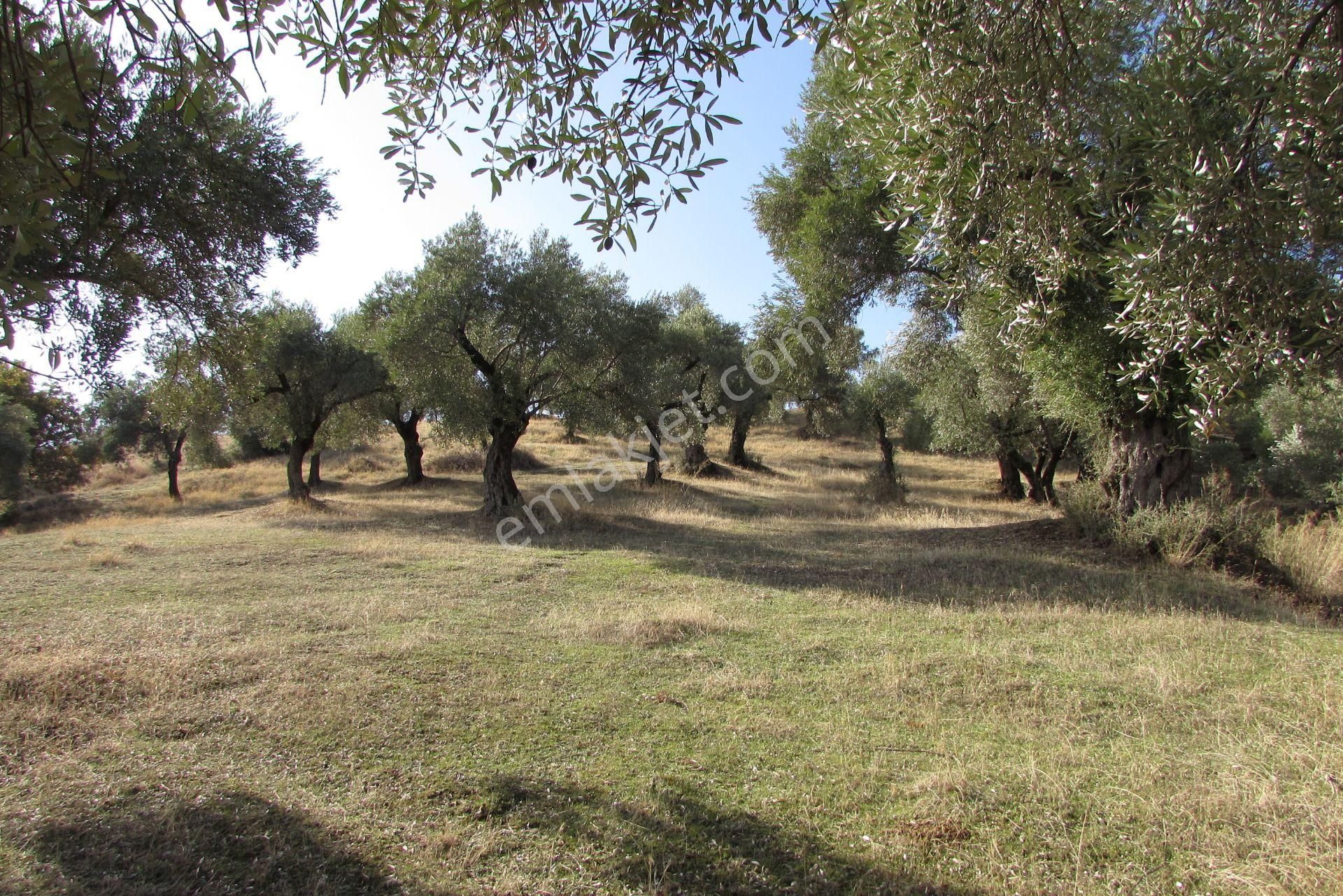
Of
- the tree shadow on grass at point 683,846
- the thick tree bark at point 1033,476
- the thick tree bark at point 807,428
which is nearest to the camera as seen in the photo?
the tree shadow on grass at point 683,846

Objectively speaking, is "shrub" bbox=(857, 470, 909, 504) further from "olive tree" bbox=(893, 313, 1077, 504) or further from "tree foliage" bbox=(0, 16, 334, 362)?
"tree foliage" bbox=(0, 16, 334, 362)

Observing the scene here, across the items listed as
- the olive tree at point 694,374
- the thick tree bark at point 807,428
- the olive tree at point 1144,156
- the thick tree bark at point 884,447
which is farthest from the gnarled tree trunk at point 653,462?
the olive tree at point 1144,156

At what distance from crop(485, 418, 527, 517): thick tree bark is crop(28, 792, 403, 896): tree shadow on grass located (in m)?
14.6

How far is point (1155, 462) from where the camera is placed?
998 cm

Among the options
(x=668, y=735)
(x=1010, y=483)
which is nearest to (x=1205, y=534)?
(x=668, y=735)

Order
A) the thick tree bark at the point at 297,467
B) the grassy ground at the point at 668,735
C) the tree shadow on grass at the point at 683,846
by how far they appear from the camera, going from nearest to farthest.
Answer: the tree shadow on grass at the point at 683,846 → the grassy ground at the point at 668,735 → the thick tree bark at the point at 297,467

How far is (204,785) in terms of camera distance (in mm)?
3541

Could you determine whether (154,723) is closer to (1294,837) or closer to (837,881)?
(837,881)

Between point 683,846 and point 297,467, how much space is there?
22783 mm

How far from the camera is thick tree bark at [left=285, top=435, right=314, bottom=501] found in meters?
21.5

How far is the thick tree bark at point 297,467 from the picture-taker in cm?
2145

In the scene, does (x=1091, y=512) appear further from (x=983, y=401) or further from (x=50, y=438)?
(x=50, y=438)

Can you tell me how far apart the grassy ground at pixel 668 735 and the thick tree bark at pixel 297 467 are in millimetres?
12265

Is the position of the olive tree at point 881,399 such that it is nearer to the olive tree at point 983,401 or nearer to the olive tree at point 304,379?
the olive tree at point 983,401
